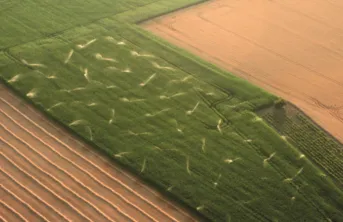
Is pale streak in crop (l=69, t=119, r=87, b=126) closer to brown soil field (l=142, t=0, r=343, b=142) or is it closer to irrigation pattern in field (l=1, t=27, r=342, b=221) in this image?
irrigation pattern in field (l=1, t=27, r=342, b=221)

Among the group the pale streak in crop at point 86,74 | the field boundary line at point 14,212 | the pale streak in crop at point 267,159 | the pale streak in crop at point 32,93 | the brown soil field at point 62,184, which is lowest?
the field boundary line at point 14,212

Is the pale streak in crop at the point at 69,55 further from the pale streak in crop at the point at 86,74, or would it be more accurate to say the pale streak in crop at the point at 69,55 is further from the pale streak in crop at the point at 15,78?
the pale streak in crop at the point at 15,78

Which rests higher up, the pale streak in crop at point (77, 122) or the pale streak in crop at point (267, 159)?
the pale streak in crop at point (267, 159)

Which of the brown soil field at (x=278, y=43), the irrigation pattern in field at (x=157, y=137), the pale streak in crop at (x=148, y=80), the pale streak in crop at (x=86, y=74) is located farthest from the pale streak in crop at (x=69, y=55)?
the brown soil field at (x=278, y=43)

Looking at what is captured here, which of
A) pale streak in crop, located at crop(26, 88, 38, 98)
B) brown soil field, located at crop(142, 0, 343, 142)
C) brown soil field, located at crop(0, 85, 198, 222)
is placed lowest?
brown soil field, located at crop(0, 85, 198, 222)

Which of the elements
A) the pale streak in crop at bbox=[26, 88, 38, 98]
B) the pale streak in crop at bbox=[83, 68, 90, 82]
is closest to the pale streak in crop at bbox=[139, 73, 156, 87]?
the pale streak in crop at bbox=[83, 68, 90, 82]
